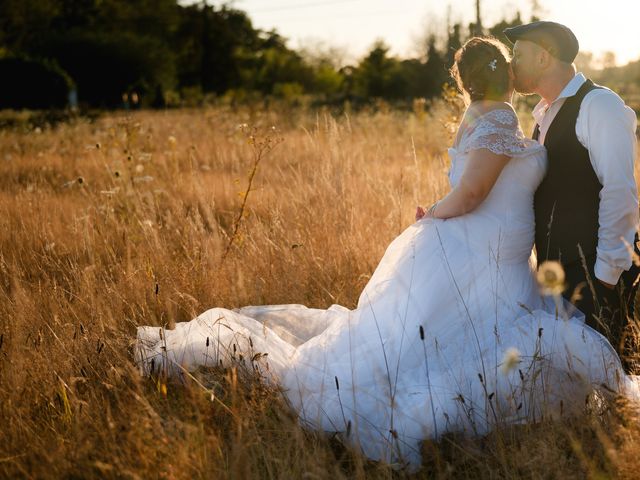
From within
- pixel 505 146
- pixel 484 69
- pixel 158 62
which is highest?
pixel 158 62

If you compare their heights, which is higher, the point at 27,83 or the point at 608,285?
the point at 27,83

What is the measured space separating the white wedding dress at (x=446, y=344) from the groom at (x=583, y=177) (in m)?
0.11

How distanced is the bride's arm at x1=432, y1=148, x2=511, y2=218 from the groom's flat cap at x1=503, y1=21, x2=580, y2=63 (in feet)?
1.91

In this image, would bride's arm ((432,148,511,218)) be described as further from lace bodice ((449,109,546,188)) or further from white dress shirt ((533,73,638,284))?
white dress shirt ((533,73,638,284))

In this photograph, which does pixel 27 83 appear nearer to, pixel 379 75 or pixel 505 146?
pixel 379 75

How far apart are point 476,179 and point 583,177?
1.68ft

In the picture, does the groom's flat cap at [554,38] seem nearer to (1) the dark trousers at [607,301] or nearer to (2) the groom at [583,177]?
(2) the groom at [583,177]

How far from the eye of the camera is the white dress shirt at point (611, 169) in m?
2.77

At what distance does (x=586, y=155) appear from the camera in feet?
9.44

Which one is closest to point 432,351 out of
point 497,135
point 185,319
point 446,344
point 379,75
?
point 446,344

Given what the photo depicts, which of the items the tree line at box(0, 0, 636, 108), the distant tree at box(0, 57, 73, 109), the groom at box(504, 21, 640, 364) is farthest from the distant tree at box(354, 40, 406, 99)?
the groom at box(504, 21, 640, 364)

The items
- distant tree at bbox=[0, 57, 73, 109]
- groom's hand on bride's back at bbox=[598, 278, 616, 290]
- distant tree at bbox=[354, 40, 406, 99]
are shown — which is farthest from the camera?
distant tree at bbox=[354, 40, 406, 99]

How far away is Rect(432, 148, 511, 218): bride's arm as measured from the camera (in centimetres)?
279

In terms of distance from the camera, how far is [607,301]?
2947 mm
